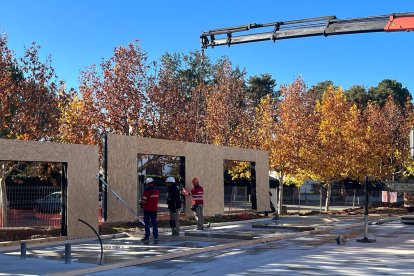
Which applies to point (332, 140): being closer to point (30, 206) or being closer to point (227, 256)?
point (30, 206)

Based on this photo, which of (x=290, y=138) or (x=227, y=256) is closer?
(x=227, y=256)

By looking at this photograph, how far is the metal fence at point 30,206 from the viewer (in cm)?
1541

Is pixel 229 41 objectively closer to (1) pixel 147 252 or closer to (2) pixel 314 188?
(1) pixel 147 252

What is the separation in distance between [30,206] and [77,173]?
1.73 metres

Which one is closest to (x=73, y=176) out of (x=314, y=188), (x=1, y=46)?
(x=1, y=46)

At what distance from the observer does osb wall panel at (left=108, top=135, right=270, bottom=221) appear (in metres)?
17.3

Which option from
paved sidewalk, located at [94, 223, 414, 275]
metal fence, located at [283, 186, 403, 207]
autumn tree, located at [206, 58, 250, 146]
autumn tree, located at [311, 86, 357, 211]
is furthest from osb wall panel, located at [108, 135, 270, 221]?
metal fence, located at [283, 186, 403, 207]

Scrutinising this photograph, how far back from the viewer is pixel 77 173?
15359 mm

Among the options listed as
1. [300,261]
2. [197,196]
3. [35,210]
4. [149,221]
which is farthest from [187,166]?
[300,261]

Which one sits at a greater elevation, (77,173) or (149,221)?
(77,173)

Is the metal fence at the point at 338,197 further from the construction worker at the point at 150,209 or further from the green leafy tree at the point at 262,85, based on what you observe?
the construction worker at the point at 150,209

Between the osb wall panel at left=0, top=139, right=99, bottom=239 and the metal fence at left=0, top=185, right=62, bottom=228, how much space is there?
3.43 ft

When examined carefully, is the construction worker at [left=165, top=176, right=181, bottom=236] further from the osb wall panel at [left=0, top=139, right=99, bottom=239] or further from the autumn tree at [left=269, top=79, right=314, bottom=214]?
the autumn tree at [left=269, top=79, right=314, bottom=214]

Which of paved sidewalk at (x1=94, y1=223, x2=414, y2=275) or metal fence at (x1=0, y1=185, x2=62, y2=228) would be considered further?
metal fence at (x1=0, y1=185, x2=62, y2=228)
